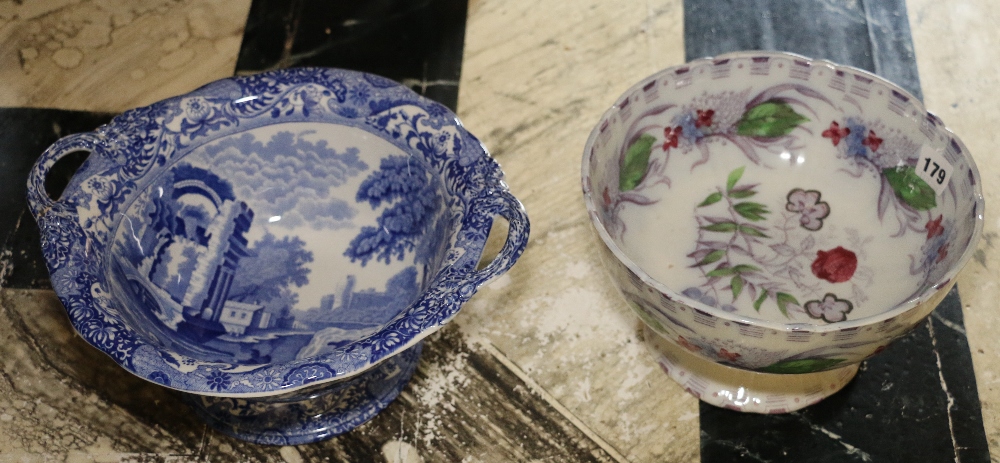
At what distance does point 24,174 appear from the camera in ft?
4.69

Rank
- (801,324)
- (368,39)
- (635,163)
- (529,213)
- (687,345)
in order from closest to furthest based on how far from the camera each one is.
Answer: (801,324)
(687,345)
(635,163)
(529,213)
(368,39)

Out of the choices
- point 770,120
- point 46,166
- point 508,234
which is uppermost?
point 46,166

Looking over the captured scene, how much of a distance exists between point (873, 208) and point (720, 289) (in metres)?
0.24

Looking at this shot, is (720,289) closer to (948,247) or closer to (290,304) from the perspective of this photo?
(948,247)

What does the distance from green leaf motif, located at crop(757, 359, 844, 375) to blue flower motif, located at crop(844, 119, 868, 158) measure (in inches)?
14.2

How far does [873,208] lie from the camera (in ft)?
3.95

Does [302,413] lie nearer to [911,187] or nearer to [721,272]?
[721,272]

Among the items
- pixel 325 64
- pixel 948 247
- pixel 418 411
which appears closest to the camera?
pixel 948 247

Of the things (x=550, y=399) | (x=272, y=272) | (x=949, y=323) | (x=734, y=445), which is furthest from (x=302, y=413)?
(x=949, y=323)

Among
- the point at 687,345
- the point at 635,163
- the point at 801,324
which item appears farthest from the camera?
the point at 635,163

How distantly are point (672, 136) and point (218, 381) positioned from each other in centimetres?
67

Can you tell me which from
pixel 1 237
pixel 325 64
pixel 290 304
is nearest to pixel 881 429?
pixel 290 304

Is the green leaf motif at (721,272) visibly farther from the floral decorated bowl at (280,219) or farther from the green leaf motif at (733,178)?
the floral decorated bowl at (280,219)

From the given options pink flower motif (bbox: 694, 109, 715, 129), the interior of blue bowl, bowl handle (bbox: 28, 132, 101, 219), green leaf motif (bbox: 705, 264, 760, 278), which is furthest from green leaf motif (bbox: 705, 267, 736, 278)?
bowl handle (bbox: 28, 132, 101, 219)
